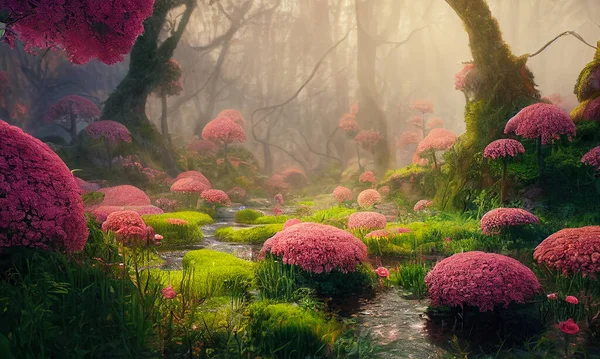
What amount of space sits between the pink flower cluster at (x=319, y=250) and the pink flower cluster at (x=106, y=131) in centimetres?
1127

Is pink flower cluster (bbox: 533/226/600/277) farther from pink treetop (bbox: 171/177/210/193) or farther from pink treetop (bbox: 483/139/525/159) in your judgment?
pink treetop (bbox: 171/177/210/193)

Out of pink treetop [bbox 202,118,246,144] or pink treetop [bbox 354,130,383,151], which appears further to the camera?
pink treetop [bbox 354,130,383,151]

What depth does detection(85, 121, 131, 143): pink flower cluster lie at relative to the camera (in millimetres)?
14039

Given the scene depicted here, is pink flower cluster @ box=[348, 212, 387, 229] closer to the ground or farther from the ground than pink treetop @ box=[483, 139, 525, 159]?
closer to the ground

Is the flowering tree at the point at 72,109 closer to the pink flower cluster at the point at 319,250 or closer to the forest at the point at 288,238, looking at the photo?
the forest at the point at 288,238

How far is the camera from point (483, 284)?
3.54 metres

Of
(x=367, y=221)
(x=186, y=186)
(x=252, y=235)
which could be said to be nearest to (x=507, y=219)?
(x=367, y=221)

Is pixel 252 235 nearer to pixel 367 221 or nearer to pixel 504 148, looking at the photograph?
pixel 367 221

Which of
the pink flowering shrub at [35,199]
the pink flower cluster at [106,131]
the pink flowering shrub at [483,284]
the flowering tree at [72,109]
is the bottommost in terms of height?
the pink flowering shrub at [483,284]

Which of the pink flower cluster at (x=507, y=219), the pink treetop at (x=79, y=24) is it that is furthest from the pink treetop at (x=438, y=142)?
the pink treetop at (x=79, y=24)

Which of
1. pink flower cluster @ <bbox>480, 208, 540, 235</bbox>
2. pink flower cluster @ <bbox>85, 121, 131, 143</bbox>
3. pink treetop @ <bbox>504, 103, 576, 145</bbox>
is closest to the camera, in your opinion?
pink flower cluster @ <bbox>480, 208, 540, 235</bbox>

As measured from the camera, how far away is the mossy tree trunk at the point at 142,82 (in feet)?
52.6

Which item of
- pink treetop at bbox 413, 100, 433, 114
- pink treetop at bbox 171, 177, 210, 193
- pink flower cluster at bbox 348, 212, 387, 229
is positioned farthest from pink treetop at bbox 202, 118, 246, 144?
pink flower cluster at bbox 348, 212, 387, 229

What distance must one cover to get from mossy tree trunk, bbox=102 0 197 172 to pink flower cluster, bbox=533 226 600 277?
14987mm
